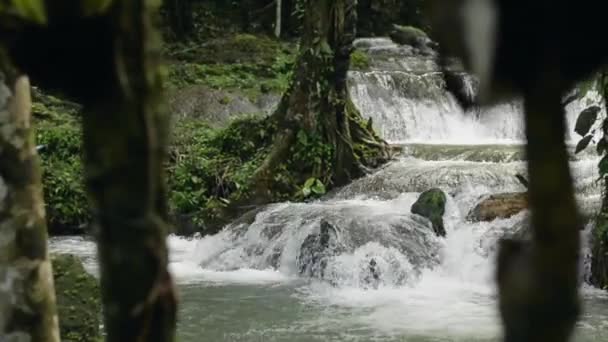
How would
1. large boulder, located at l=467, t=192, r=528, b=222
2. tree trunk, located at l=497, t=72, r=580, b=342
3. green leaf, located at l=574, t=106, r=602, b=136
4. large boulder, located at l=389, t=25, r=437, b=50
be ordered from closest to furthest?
tree trunk, located at l=497, t=72, r=580, b=342 → green leaf, located at l=574, t=106, r=602, b=136 → large boulder, located at l=467, t=192, r=528, b=222 → large boulder, located at l=389, t=25, r=437, b=50

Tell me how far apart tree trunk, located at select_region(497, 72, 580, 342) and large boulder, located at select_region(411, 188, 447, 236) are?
8.55 m

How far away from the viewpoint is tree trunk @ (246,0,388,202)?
1194 cm

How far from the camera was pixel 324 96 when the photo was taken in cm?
1194

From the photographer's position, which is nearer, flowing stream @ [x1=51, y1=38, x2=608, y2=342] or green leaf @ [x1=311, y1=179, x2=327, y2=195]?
flowing stream @ [x1=51, y1=38, x2=608, y2=342]

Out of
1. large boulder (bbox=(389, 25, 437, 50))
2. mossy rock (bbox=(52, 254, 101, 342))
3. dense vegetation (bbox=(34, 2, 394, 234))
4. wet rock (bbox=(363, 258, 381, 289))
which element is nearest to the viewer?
mossy rock (bbox=(52, 254, 101, 342))

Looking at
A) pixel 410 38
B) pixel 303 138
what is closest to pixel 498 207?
pixel 303 138

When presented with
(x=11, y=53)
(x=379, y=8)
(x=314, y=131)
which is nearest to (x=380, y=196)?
(x=314, y=131)

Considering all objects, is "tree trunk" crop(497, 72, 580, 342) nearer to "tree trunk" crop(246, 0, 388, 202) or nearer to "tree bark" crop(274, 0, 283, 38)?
"tree trunk" crop(246, 0, 388, 202)

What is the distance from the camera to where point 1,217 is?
2.13m

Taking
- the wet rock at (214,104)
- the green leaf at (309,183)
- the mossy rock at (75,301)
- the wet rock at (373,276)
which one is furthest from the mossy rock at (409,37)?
the mossy rock at (75,301)

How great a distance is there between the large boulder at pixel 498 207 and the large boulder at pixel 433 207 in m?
0.35

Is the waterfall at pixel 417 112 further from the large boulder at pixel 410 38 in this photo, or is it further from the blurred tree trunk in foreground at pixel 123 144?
the blurred tree trunk in foreground at pixel 123 144

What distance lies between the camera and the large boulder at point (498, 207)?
9.38 m

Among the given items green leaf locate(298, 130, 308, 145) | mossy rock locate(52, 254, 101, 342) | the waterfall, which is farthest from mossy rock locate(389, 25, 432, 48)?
mossy rock locate(52, 254, 101, 342)
